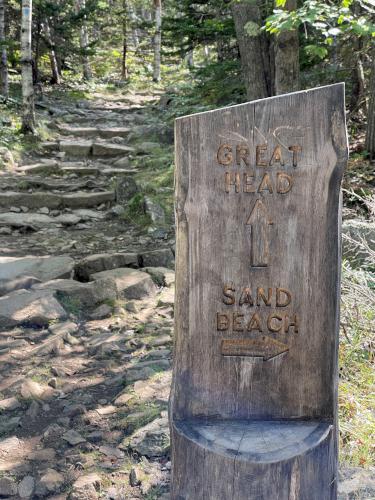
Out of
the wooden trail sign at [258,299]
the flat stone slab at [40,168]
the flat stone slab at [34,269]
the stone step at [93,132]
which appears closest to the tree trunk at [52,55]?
the stone step at [93,132]

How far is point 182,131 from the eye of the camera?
2.20m

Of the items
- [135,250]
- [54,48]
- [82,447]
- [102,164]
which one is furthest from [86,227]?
[54,48]

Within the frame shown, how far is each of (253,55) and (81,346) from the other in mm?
5856

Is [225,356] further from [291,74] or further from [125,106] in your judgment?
[125,106]

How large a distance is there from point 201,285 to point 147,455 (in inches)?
49.7

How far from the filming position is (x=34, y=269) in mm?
5832

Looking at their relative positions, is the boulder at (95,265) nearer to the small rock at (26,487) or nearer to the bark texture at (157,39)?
the small rock at (26,487)

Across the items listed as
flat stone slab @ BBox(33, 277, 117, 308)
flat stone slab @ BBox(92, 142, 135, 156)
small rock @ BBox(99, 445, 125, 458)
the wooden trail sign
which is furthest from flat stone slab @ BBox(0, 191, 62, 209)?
the wooden trail sign

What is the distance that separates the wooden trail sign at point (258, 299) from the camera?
2184mm

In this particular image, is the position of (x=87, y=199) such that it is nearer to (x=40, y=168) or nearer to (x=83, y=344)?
(x=40, y=168)

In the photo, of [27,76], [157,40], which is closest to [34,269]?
[27,76]

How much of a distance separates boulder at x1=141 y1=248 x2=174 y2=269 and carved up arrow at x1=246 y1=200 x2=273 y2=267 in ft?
13.0

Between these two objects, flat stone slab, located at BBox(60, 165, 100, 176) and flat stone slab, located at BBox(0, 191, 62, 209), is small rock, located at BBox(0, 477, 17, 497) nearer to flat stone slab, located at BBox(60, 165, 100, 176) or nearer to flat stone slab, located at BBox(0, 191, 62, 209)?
flat stone slab, located at BBox(0, 191, 62, 209)

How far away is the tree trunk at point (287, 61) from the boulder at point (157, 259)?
2.87m
